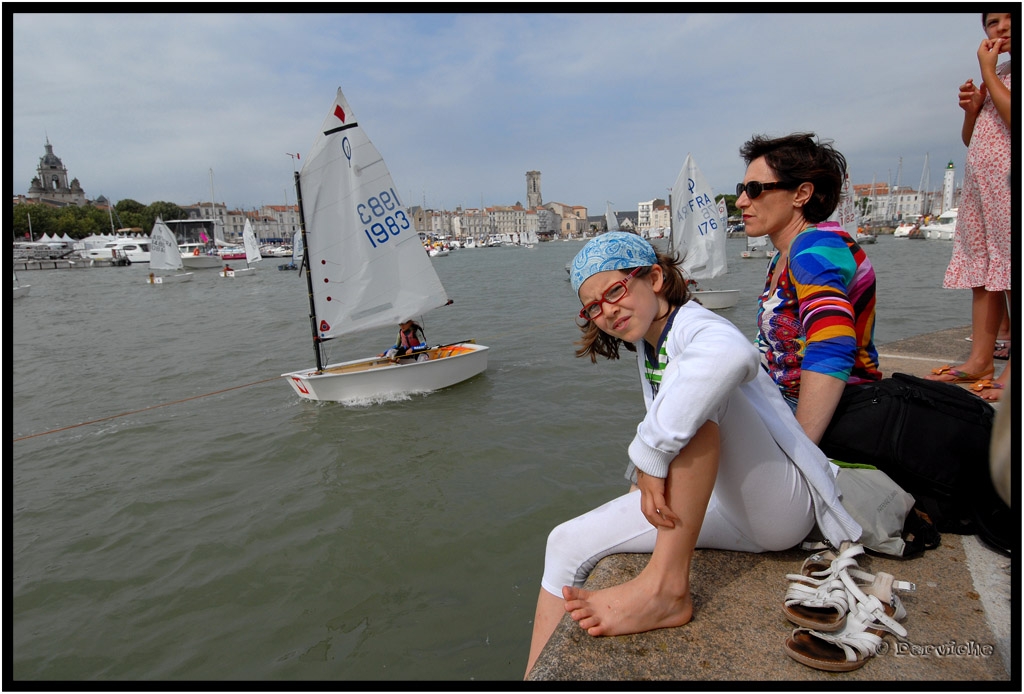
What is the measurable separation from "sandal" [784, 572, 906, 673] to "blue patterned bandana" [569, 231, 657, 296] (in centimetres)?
101

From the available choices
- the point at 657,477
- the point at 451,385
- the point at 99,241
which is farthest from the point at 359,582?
the point at 99,241

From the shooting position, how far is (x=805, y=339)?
1.92 m

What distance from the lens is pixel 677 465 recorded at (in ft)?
4.50

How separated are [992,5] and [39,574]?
649 centimetres

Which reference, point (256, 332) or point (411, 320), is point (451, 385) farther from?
point (256, 332)

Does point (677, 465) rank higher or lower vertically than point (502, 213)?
lower

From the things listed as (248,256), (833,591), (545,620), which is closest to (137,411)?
(545,620)

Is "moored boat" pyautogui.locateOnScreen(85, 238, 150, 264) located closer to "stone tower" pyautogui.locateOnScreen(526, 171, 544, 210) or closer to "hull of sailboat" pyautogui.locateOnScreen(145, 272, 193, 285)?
"hull of sailboat" pyautogui.locateOnScreen(145, 272, 193, 285)

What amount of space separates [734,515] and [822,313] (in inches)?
29.1

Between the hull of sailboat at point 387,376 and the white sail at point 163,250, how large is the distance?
4059cm

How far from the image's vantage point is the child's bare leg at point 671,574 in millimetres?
1369

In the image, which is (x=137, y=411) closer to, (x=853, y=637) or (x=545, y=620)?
(x=545, y=620)

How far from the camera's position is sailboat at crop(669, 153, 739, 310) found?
15.5 metres

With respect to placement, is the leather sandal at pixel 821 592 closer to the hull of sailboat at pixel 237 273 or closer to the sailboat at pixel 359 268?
the sailboat at pixel 359 268
